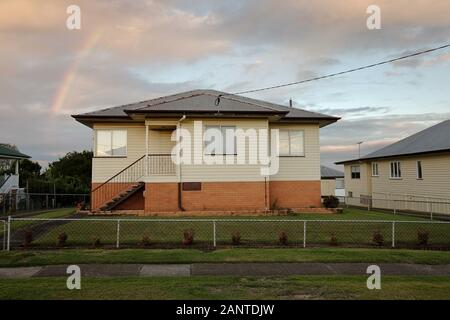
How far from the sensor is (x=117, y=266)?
29.2ft

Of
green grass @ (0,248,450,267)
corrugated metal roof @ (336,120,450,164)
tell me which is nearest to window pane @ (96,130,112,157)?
green grass @ (0,248,450,267)

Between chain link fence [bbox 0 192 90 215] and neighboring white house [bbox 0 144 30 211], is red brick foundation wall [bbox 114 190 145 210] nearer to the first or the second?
chain link fence [bbox 0 192 90 215]

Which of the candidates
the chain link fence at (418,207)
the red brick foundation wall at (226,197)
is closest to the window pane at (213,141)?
the red brick foundation wall at (226,197)

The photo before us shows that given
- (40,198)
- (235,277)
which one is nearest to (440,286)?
(235,277)

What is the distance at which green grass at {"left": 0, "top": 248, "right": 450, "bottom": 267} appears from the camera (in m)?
9.35

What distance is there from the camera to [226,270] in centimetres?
862

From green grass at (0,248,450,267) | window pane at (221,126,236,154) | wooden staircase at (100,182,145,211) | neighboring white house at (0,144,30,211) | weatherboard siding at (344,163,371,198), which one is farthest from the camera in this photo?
weatherboard siding at (344,163,371,198)

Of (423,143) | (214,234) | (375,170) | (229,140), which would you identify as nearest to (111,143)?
(229,140)

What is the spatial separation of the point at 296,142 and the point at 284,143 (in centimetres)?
67

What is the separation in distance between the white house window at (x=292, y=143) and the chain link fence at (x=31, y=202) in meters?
11.3

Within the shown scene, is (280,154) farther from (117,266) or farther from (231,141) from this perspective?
(117,266)

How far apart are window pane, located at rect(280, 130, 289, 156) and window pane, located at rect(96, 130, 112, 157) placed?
907 centimetres

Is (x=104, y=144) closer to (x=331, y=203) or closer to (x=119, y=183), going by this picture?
(x=119, y=183)
